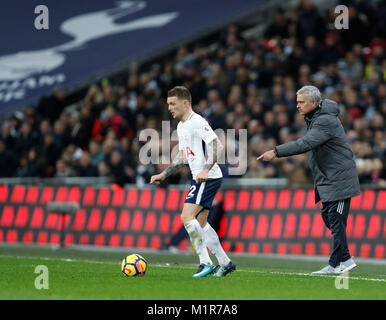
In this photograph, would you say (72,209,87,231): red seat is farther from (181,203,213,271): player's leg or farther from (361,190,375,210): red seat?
(181,203,213,271): player's leg

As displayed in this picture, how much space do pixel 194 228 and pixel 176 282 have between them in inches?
31.9

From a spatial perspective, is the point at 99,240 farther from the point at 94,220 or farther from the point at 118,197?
the point at 118,197

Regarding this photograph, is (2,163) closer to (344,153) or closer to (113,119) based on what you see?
(113,119)

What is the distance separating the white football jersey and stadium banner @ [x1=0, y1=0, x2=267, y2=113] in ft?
53.5

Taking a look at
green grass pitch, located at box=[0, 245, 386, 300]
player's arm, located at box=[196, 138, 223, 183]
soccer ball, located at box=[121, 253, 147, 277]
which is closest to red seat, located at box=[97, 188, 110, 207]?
A: green grass pitch, located at box=[0, 245, 386, 300]

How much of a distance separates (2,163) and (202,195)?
47.2ft

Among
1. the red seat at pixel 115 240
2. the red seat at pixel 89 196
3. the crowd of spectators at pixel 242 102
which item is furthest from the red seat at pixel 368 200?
the red seat at pixel 89 196

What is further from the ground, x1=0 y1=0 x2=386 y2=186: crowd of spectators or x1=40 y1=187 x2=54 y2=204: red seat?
x1=0 y1=0 x2=386 y2=186: crowd of spectators

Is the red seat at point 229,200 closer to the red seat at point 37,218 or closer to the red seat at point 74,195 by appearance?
the red seat at point 74,195

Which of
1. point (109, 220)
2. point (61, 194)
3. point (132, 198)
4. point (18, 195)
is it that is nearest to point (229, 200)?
point (132, 198)

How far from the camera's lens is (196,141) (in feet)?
37.6

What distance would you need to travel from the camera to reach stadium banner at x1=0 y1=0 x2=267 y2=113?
2759 centimetres

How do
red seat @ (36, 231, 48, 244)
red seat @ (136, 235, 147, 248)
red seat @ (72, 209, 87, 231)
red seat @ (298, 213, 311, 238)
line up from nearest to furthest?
red seat @ (298, 213, 311, 238) → red seat @ (136, 235, 147, 248) → red seat @ (72, 209, 87, 231) → red seat @ (36, 231, 48, 244)

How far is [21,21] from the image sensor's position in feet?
91.6
